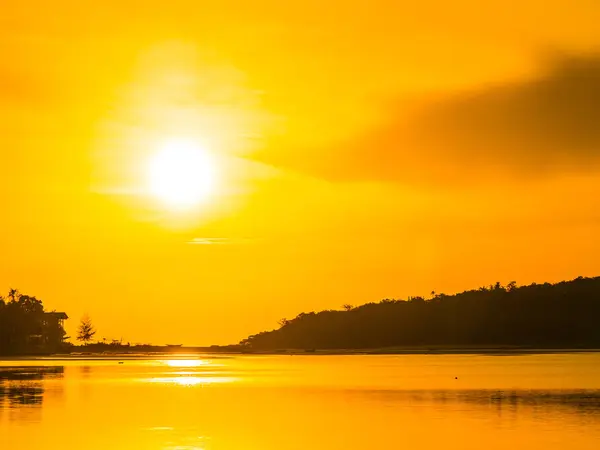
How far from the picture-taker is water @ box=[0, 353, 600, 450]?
4609 centimetres

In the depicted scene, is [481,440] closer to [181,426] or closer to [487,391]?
[181,426]

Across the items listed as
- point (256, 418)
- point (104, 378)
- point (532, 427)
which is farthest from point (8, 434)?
point (104, 378)

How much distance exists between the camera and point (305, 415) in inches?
2335

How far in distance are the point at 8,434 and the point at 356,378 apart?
5816 cm

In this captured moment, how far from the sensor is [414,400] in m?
69.7

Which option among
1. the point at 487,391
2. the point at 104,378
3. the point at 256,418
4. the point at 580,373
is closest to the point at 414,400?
the point at 487,391

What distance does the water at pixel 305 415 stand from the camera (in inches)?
1815

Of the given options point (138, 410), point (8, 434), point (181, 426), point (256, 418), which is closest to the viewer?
point (8, 434)

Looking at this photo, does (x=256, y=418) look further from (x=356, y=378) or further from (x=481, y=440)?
(x=356, y=378)

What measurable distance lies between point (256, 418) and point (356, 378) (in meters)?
46.8

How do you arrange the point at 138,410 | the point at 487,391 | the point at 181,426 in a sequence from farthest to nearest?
the point at 487,391
the point at 138,410
the point at 181,426

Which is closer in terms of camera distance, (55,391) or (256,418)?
(256,418)

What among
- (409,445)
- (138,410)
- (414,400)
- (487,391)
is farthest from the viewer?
(487,391)

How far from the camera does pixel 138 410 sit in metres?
63.0
